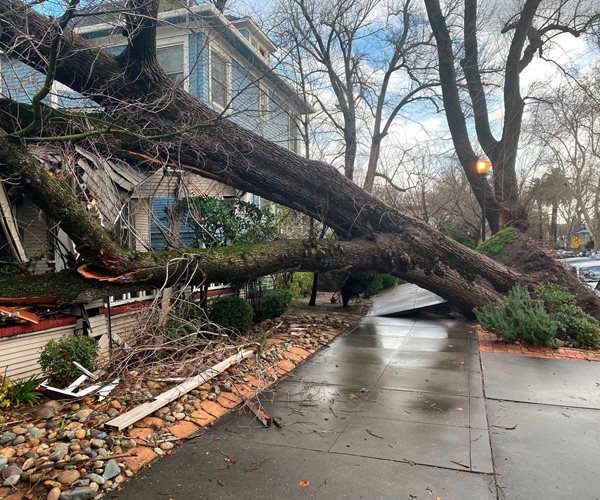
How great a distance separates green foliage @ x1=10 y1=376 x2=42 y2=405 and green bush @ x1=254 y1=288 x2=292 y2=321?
184 inches

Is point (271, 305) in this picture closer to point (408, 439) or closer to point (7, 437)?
point (408, 439)

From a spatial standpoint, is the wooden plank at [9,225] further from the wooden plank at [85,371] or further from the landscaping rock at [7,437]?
the landscaping rock at [7,437]

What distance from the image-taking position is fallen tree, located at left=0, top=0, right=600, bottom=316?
17.3 feet

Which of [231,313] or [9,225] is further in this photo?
[231,313]

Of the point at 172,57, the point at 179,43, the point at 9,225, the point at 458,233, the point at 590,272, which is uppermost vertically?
the point at 179,43

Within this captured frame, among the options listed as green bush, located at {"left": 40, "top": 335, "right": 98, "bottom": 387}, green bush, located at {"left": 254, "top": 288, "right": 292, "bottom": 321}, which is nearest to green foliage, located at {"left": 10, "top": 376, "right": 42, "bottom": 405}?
green bush, located at {"left": 40, "top": 335, "right": 98, "bottom": 387}

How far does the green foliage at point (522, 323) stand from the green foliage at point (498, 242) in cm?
307

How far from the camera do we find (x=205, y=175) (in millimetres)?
7816

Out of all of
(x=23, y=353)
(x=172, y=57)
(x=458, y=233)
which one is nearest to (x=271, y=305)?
(x=23, y=353)

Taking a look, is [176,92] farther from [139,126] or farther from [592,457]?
[592,457]

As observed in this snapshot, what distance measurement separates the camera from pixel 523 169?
72.9 feet

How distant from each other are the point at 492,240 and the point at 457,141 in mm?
3761

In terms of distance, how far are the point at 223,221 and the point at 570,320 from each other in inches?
237

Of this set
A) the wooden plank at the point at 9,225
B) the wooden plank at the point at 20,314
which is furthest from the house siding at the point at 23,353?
the wooden plank at the point at 9,225
